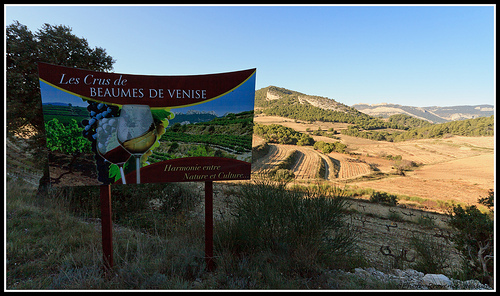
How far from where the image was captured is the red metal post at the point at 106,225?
3.21m

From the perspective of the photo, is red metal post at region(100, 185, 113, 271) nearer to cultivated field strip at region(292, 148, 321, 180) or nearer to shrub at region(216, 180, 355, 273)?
shrub at region(216, 180, 355, 273)

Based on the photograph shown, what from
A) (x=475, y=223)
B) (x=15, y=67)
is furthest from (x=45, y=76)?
(x=475, y=223)

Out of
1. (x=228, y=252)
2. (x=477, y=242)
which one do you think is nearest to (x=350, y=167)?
(x=477, y=242)

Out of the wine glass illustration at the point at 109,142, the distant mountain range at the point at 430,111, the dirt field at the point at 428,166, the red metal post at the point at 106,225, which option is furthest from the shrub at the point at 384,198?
the distant mountain range at the point at 430,111

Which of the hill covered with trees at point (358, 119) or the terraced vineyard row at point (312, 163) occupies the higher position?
the hill covered with trees at point (358, 119)

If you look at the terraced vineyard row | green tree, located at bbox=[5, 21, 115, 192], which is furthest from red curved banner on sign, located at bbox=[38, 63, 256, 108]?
the terraced vineyard row

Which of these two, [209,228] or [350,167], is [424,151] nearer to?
[350,167]

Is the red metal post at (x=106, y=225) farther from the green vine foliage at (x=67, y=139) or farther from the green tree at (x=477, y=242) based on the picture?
the green tree at (x=477, y=242)

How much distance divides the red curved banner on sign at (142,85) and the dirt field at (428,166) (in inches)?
1194

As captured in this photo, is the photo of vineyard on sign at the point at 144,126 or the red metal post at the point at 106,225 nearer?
the photo of vineyard on sign at the point at 144,126

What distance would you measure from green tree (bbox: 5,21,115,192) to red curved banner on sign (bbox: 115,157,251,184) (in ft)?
23.5

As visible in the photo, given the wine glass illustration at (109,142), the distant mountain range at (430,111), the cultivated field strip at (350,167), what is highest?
the distant mountain range at (430,111)

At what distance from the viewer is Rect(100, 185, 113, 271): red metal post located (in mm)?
3213

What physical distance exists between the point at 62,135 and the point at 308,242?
151 inches
